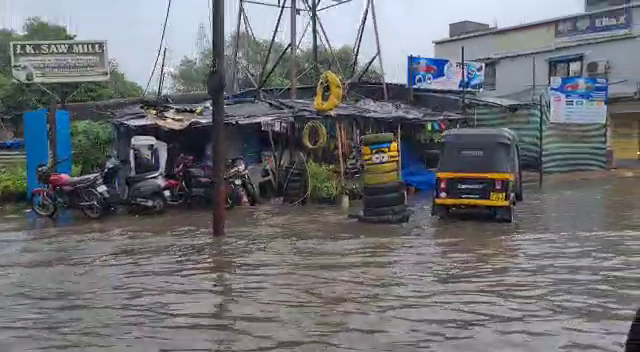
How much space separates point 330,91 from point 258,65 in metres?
16.8

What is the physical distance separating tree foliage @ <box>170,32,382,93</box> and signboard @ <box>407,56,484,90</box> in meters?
1.64

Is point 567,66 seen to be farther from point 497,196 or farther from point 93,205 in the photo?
point 93,205

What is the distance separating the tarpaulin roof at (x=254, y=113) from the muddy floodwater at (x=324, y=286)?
4122 mm

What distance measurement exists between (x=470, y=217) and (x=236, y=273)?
256 inches

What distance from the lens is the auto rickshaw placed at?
40.7ft

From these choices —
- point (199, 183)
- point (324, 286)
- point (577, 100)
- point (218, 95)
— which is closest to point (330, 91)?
point (199, 183)

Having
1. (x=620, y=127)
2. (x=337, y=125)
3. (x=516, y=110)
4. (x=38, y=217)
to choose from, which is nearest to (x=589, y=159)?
(x=516, y=110)

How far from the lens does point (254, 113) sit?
1773 centimetres

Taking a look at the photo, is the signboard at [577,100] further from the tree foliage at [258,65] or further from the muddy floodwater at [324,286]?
the muddy floodwater at [324,286]

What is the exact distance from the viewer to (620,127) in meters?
32.4

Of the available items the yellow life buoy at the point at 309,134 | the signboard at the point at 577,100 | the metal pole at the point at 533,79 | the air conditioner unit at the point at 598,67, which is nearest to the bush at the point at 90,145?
the yellow life buoy at the point at 309,134

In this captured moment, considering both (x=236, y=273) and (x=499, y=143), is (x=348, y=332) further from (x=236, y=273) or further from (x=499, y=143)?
(x=499, y=143)

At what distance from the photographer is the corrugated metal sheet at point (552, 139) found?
25438 mm

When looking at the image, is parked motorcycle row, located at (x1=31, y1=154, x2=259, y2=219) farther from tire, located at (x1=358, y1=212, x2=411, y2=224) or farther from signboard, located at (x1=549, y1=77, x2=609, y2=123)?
signboard, located at (x1=549, y1=77, x2=609, y2=123)
